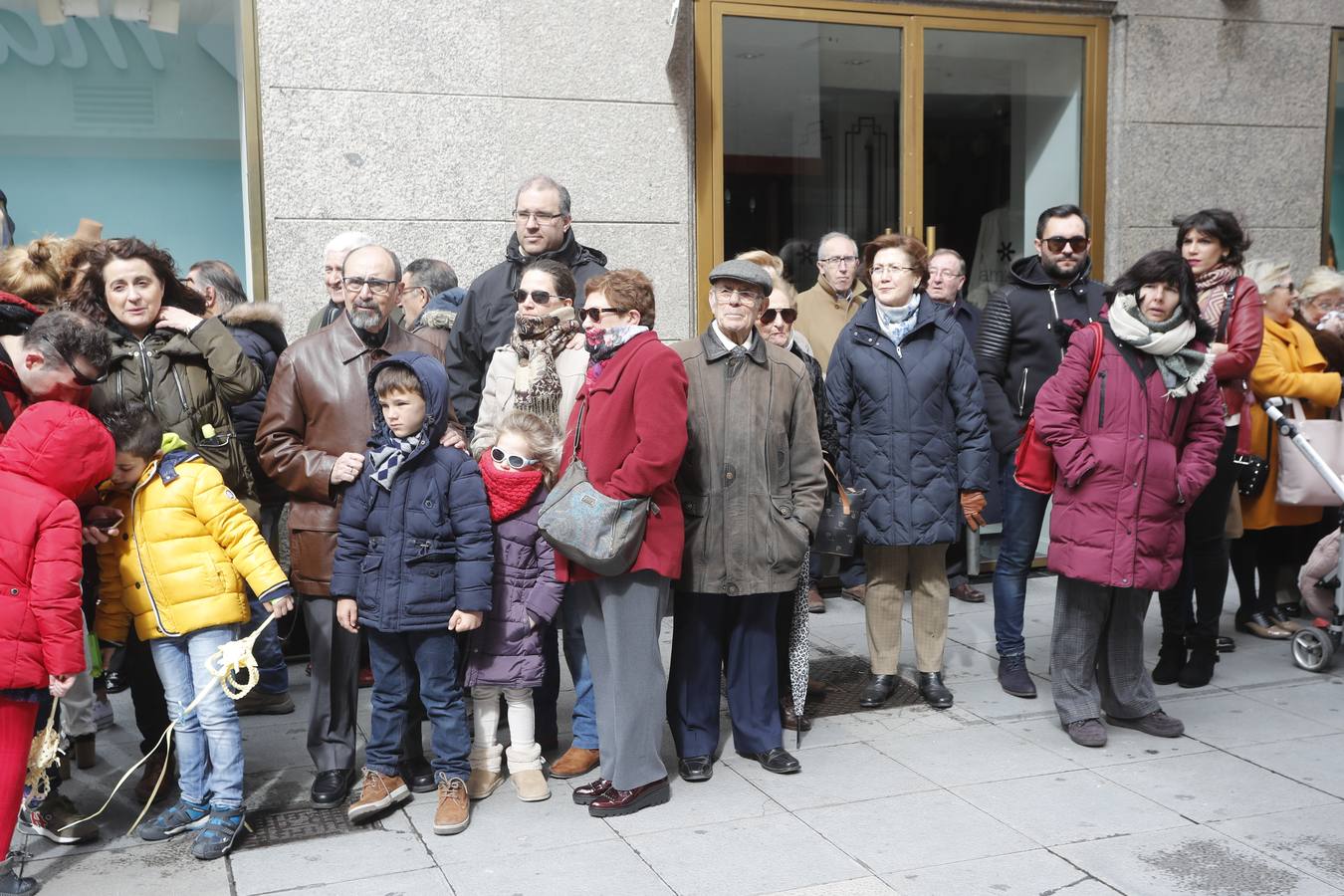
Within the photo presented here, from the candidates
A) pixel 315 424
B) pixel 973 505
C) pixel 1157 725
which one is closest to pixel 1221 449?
pixel 973 505

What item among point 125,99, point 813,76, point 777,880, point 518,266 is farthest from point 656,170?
point 777,880

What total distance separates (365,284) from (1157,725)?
11.9ft

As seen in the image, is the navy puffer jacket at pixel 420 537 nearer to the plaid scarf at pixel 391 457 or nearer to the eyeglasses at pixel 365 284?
the plaid scarf at pixel 391 457

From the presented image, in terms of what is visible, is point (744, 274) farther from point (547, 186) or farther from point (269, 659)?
point (269, 659)

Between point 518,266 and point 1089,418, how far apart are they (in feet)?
8.16

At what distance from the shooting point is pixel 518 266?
568 centimetres

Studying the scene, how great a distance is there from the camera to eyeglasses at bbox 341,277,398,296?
476cm

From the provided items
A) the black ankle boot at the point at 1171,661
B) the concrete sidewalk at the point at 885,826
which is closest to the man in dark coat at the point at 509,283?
the concrete sidewalk at the point at 885,826

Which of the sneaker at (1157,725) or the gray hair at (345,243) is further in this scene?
the gray hair at (345,243)

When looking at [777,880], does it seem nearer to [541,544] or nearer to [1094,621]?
[541,544]

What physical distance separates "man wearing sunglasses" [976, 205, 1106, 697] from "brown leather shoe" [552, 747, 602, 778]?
6.92 feet

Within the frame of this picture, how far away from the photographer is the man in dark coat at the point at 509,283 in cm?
555

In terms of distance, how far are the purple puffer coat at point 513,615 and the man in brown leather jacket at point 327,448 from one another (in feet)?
1.58

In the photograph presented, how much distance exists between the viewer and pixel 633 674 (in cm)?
456
